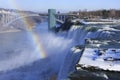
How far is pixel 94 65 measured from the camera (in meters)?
8.88

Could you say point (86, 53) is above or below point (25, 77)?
above

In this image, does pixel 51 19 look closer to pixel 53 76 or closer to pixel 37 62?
pixel 37 62

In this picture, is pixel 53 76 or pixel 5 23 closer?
pixel 53 76

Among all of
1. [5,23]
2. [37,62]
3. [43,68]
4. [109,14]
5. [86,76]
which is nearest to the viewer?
[86,76]

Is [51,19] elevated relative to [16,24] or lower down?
elevated

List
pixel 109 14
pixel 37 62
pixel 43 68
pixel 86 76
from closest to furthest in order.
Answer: pixel 86 76, pixel 43 68, pixel 37 62, pixel 109 14

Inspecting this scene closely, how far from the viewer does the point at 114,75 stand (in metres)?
8.36

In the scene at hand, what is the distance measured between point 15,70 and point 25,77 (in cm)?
272

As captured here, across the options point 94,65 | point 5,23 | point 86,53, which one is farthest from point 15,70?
point 5,23

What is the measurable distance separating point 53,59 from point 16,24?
203 ft

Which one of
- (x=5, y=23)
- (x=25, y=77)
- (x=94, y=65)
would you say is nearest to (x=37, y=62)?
(x=25, y=77)

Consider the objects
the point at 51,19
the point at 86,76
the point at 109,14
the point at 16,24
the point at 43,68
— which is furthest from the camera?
the point at 16,24

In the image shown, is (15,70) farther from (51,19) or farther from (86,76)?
(51,19)

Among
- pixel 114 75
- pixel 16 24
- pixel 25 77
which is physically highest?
pixel 114 75
